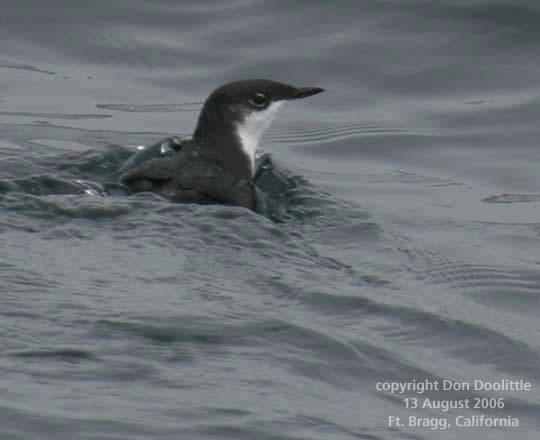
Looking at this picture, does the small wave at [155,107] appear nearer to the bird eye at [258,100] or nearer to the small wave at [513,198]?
the bird eye at [258,100]

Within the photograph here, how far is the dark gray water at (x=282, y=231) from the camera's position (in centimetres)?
601

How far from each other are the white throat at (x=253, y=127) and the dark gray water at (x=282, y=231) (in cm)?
38

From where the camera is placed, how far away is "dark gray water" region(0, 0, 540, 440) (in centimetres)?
601

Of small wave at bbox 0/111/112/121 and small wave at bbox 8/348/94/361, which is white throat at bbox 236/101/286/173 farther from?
small wave at bbox 8/348/94/361

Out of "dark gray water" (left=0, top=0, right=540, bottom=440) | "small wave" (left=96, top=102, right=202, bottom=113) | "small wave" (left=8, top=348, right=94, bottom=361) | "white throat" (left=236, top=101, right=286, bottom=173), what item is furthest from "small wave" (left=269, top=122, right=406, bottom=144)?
"small wave" (left=8, top=348, right=94, bottom=361)

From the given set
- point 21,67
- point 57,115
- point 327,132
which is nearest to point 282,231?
point 327,132

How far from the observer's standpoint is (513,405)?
258 inches

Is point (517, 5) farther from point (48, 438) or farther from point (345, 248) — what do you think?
point (48, 438)

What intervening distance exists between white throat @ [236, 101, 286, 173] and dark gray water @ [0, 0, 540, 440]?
0.38m

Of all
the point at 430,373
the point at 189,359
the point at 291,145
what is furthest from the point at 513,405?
the point at 291,145

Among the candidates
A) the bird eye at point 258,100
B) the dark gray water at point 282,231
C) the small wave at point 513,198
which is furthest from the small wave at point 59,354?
the small wave at point 513,198

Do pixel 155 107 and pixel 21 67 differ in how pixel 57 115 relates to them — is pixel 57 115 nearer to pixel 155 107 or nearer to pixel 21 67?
pixel 155 107

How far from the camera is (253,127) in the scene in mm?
9641

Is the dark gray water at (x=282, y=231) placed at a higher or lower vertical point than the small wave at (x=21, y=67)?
lower
